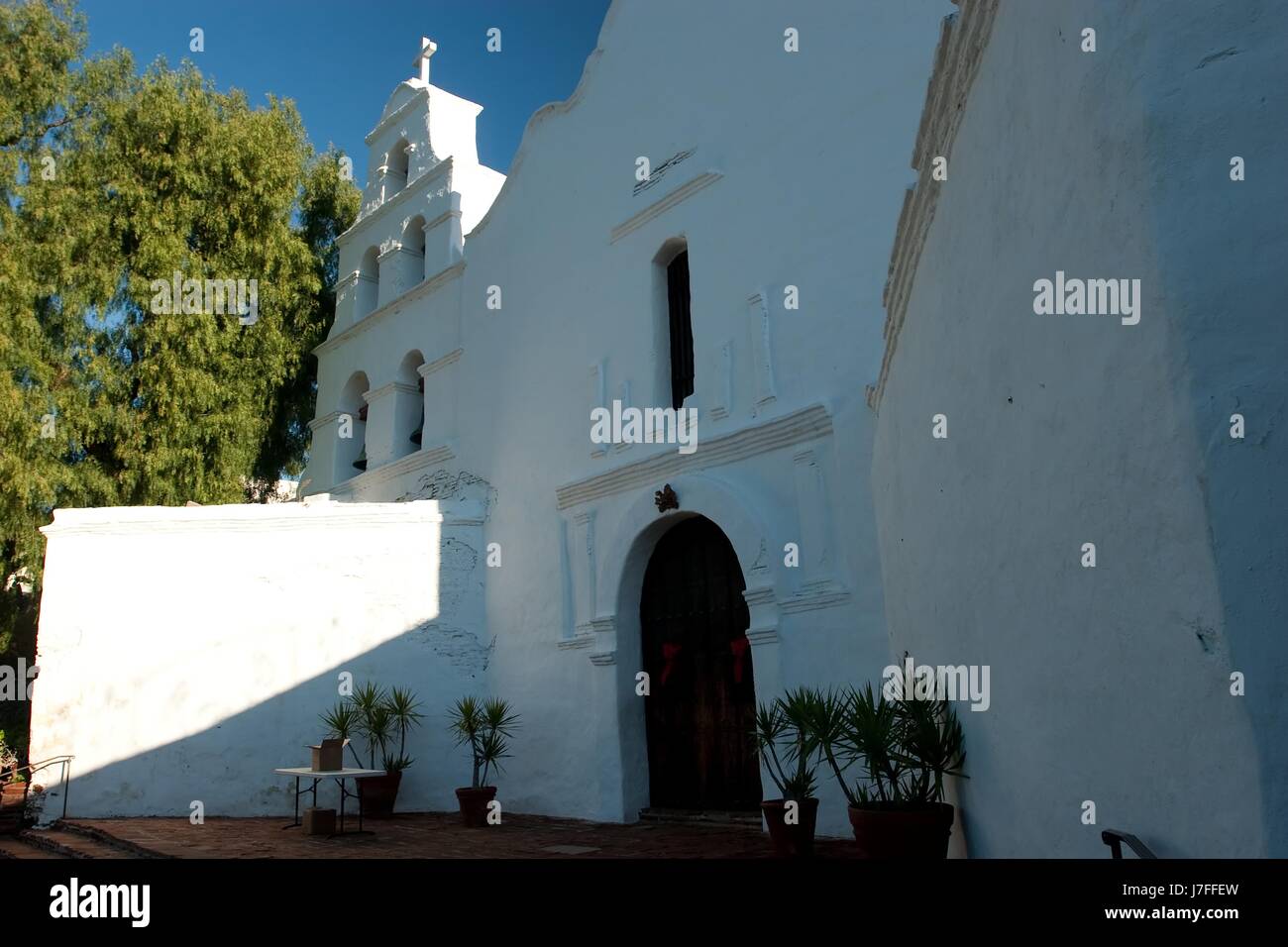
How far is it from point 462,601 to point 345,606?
132 centimetres

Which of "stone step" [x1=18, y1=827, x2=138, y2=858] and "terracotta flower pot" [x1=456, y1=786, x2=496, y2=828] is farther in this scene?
"terracotta flower pot" [x1=456, y1=786, x2=496, y2=828]

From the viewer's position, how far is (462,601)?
11523mm

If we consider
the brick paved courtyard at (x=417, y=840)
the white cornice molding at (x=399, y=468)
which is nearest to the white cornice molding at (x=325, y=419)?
the white cornice molding at (x=399, y=468)

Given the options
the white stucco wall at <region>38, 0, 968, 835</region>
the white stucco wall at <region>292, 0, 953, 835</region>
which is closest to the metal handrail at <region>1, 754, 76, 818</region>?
the white stucco wall at <region>38, 0, 968, 835</region>

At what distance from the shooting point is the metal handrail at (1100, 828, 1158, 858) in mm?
2389

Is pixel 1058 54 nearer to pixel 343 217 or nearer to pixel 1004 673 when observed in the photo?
pixel 1004 673

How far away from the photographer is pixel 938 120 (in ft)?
13.5

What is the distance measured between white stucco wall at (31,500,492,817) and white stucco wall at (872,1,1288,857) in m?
8.65

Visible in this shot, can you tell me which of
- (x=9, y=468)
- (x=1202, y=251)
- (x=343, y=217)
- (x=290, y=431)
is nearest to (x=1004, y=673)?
(x=1202, y=251)

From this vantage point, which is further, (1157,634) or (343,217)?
(343,217)

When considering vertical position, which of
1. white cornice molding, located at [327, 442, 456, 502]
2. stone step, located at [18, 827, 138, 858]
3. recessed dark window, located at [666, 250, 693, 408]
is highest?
recessed dark window, located at [666, 250, 693, 408]

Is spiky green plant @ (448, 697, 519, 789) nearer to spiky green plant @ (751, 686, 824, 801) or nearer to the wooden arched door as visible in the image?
the wooden arched door

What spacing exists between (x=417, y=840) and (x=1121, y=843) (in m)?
6.93
